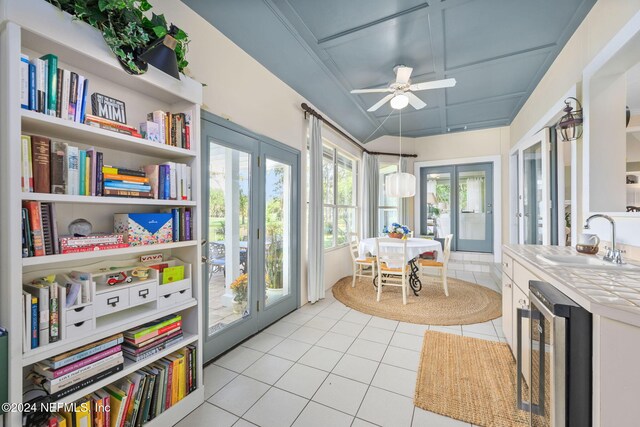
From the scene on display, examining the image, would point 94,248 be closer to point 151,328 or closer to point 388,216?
point 151,328

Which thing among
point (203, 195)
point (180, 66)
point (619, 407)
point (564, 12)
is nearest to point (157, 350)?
point (203, 195)

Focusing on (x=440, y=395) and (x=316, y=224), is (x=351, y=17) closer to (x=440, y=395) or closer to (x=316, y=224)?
(x=316, y=224)

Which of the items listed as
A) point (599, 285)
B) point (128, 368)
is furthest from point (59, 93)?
point (599, 285)

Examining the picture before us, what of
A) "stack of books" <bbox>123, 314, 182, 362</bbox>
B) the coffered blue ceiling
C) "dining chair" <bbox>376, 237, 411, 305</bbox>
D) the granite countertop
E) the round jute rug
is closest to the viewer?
the granite countertop

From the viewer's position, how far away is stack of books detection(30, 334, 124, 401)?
113cm

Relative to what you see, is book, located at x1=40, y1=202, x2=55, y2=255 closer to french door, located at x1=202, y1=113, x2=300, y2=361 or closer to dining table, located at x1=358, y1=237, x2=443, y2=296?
french door, located at x1=202, y1=113, x2=300, y2=361

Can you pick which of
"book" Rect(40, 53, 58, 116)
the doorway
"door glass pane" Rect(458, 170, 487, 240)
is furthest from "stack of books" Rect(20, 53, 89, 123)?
"door glass pane" Rect(458, 170, 487, 240)

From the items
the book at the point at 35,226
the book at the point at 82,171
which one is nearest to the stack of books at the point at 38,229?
the book at the point at 35,226

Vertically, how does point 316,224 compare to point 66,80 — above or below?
below

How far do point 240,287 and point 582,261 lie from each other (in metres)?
2.73

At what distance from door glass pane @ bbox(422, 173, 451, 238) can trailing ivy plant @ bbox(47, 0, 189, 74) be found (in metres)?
6.00

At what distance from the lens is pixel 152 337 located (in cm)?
152

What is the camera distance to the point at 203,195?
2.13 meters

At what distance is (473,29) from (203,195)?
2.87 meters
